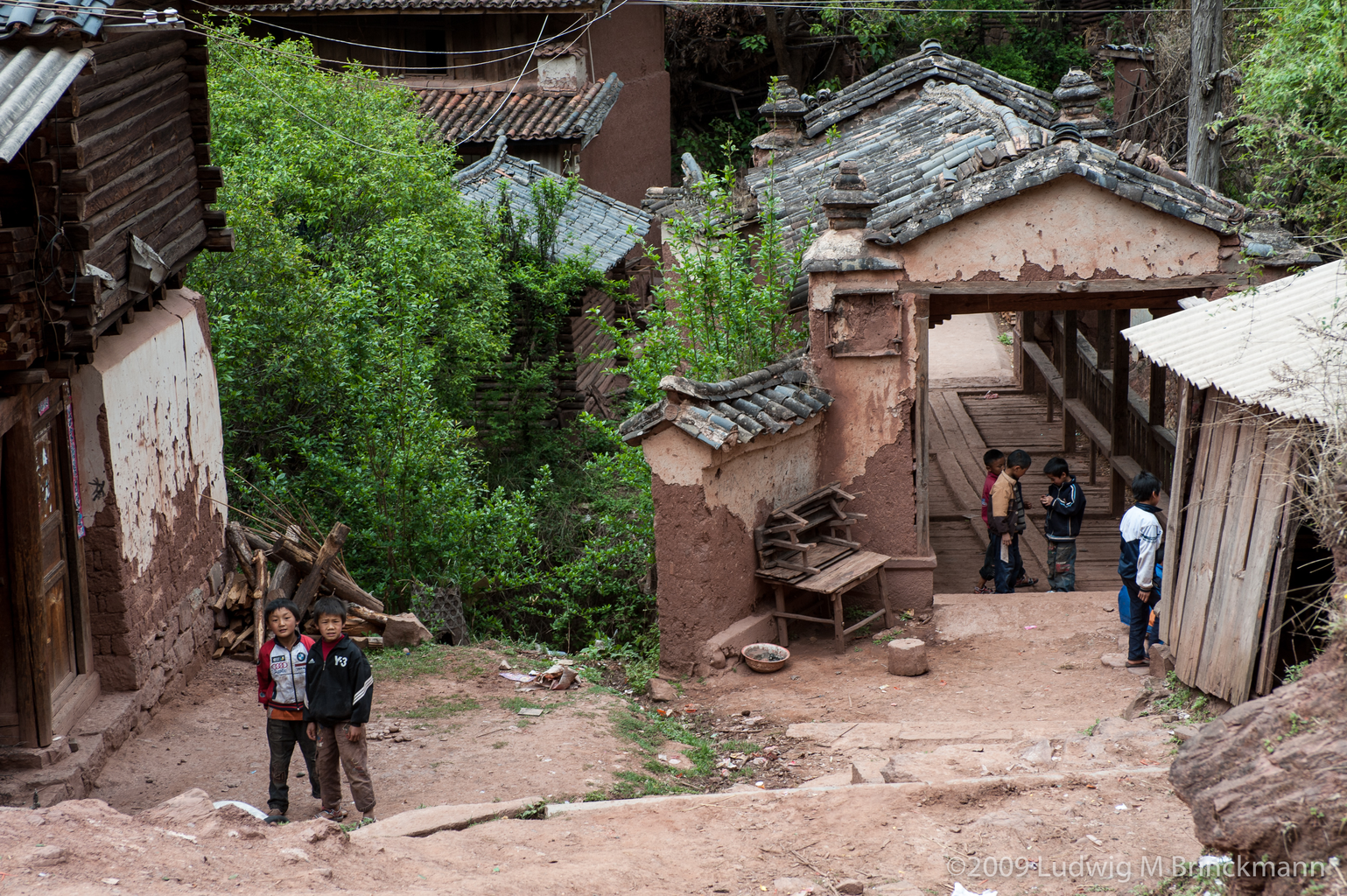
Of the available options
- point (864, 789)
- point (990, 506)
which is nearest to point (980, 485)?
point (990, 506)

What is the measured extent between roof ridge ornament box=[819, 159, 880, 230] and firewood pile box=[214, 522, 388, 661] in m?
4.97

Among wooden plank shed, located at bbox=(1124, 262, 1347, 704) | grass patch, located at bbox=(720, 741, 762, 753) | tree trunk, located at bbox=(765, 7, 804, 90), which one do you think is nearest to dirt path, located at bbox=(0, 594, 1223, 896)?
grass patch, located at bbox=(720, 741, 762, 753)

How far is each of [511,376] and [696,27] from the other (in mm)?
15614

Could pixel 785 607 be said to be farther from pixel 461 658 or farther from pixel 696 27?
pixel 696 27

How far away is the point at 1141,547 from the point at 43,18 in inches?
304

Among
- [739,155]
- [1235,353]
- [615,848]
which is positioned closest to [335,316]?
[615,848]

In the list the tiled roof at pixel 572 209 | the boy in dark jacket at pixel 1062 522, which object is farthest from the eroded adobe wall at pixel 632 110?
the boy in dark jacket at pixel 1062 522

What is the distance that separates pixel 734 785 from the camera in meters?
7.70

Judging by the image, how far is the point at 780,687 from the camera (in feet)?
31.0

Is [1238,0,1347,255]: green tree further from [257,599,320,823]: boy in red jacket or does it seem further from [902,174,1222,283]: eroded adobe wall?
[257,599,320,823]: boy in red jacket

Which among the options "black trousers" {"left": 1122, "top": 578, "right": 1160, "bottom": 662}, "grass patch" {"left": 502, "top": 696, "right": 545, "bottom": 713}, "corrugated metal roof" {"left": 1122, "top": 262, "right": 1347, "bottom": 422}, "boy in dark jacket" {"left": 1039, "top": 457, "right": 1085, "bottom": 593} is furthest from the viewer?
"boy in dark jacket" {"left": 1039, "top": 457, "right": 1085, "bottom": 593}

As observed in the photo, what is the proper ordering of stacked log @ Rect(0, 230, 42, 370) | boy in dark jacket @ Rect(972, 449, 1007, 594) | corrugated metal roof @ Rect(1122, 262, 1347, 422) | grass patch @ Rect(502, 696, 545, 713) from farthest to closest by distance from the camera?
boy in dark jacket @ Rect(972, 449, 1007, 594) < grass patch @ Rect(502, 696, 545, 713) < corrugated metal roof @ Rect(1122, 262, 1347, 422) < stacked log @ Rect(0, 230, 42, 370)

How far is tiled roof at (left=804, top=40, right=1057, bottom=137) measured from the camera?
16.7 m

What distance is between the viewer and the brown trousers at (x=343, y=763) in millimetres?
6391
